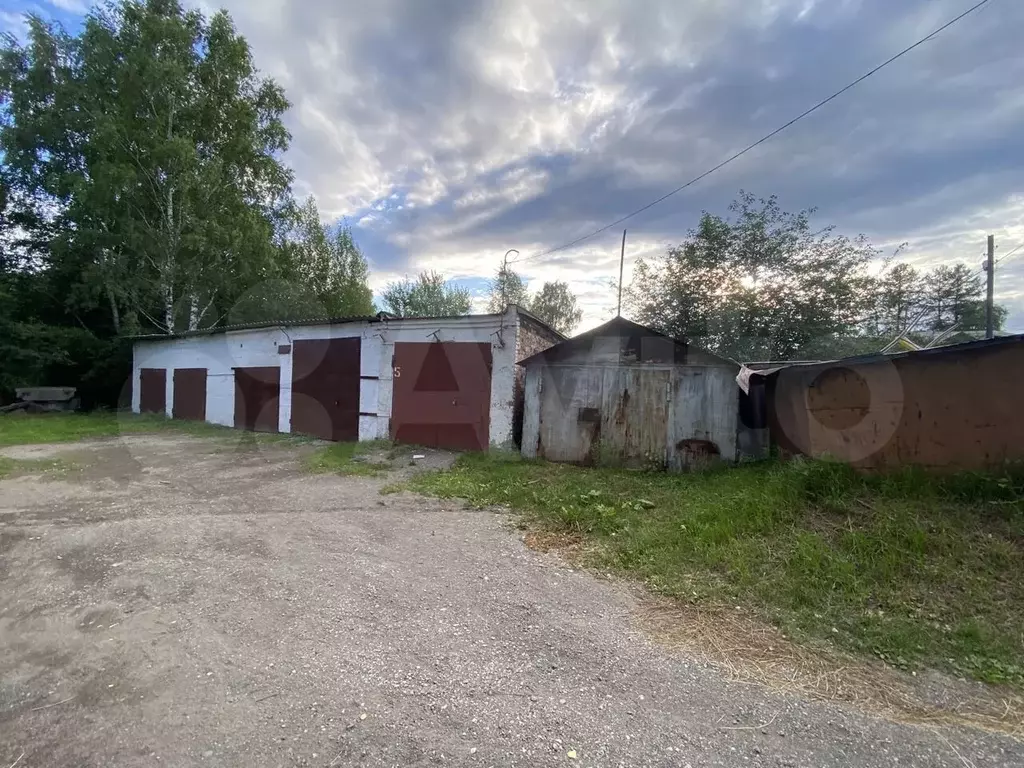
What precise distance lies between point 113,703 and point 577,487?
522 cm

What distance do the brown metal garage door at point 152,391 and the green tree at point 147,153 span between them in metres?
1.94

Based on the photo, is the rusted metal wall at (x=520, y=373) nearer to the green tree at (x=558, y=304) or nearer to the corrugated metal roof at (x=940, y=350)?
the corrugated metal roof at (x=940, y=350)

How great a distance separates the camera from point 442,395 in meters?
9.95

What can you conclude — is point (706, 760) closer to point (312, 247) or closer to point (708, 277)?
point (708, 277)

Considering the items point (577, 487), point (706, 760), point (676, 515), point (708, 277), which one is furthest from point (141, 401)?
point (708, 277)

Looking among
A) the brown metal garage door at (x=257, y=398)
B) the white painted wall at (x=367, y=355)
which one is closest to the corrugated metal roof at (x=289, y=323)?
the white painted wall at (x=367, y=355)

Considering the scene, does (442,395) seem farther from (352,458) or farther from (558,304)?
(558,304)

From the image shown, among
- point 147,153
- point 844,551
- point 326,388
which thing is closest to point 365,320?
point 326,388

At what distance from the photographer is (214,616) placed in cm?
311

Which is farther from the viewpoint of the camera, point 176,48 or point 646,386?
Result: point 176,48

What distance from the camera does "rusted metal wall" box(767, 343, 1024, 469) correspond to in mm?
4555

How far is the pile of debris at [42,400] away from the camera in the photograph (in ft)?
53.5

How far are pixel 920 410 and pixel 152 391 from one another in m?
21.3

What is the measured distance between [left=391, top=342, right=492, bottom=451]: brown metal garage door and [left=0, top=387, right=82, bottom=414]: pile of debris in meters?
15.8
